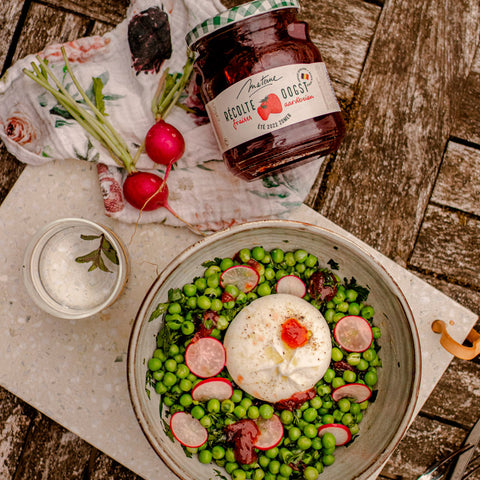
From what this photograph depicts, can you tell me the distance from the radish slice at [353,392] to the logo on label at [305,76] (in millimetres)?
806

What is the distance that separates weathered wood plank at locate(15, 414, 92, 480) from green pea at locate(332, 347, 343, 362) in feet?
2.80

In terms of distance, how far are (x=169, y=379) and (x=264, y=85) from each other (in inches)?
31.2

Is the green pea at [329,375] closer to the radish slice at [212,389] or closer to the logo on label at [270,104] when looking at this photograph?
the radish slice at [212,389]

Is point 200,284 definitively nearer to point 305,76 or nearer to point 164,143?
point 164,143

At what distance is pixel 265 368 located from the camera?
1.23 metres

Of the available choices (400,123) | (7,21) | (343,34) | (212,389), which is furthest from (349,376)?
(7,21)

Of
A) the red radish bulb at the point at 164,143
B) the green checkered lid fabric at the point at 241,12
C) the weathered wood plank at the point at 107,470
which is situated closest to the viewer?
the green checkered lid fabric at the point at 241,12

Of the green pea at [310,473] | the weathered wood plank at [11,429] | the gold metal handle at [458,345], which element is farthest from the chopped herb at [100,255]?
the gold metal handle at [458,345]

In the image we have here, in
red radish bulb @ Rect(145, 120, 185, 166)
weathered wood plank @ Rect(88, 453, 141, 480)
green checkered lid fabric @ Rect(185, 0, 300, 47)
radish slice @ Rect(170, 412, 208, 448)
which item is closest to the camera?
green checkered lid fabric @ Rect(185, 0, 300, 47)

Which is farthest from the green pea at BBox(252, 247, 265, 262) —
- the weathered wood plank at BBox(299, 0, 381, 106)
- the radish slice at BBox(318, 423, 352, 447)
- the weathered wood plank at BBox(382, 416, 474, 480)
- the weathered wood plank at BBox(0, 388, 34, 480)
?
the weathered wood plank at BBox(0, 388, 34, 480)

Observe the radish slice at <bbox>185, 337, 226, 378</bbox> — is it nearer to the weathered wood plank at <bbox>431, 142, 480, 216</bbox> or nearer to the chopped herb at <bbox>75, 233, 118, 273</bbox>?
the chopped herb at <bbox>75, 233, 118, 273</bbox>

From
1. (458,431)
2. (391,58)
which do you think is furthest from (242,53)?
(458,431)

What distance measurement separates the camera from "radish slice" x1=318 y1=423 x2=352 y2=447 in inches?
49.3

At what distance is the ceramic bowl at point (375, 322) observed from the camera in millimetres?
1127
